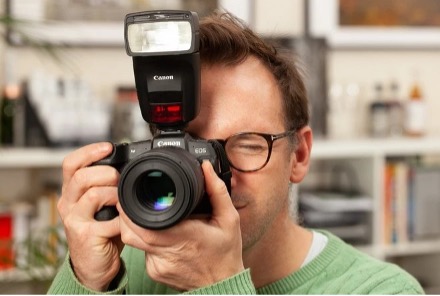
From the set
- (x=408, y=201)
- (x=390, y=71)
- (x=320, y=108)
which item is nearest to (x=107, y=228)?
→ (x=320, y=108)

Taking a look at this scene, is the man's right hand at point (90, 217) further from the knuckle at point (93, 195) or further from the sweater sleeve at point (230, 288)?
the sweater sleeve at point (230, 288)

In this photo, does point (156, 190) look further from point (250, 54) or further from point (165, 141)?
point (250, 54)

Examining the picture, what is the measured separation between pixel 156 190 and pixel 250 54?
1.31ft

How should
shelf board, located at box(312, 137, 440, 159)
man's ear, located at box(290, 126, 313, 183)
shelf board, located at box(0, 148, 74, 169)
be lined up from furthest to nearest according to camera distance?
1. shelf board, located at box(312, 137, 440, 159)
2. shelf board, located at box(0, 148, 74, 169)
3. man's ear, located at box(290, 126, 313, 183)

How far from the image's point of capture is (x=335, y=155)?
9.27 ft

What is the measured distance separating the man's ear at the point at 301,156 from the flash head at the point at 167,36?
1.25 ft

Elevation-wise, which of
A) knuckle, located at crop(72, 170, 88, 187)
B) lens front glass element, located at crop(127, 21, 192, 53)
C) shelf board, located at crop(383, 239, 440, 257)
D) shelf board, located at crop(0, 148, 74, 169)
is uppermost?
lens front glass element, located at crop(127, 21, 192, 53)

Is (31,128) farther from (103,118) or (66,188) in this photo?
(66,188)

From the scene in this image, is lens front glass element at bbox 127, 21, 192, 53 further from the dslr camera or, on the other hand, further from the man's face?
the man's face

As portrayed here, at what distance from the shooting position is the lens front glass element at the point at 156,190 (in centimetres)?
100

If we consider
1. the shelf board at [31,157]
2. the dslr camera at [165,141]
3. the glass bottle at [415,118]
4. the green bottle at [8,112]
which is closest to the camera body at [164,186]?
the dslr camera at [165,141]

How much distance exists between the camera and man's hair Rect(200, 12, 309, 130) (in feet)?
4.23

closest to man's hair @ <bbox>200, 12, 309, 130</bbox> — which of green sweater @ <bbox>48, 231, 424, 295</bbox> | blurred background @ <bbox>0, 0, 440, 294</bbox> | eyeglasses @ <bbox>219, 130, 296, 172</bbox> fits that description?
eyeglasses @ <bbox>219, 130, 296, 172</bbox>

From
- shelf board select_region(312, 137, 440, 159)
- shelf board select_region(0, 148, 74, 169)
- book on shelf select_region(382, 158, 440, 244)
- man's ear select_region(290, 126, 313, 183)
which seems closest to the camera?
man's ear select_region(290, 126, 313, 183)
